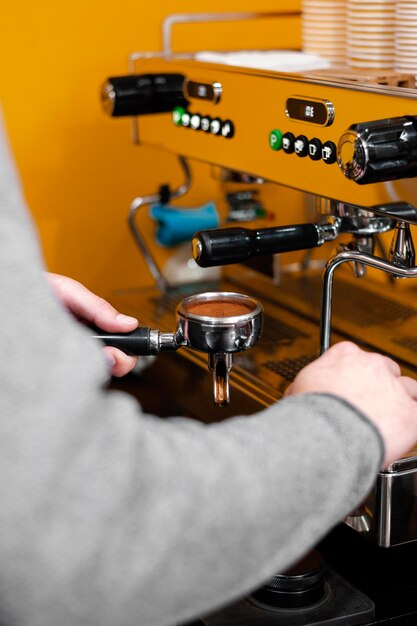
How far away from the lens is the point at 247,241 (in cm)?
95

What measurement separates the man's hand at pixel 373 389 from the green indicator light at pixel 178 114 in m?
0.70

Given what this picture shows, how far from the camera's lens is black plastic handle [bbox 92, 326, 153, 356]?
82cm

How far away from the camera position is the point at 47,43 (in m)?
1.53

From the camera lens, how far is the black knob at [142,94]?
1.31 metres

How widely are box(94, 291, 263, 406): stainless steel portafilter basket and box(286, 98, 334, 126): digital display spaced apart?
223 millimetres

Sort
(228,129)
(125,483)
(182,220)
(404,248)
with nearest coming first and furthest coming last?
(125,483) → (404,248) → (228,129) → (182,220)

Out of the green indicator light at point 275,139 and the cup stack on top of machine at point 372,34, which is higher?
the cup stack on top of machine at point 372,34

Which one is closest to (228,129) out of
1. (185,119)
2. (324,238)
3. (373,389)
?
(185,119)

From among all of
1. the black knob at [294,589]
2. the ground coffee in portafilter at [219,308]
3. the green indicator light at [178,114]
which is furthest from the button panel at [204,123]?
the black knob at [294,589]

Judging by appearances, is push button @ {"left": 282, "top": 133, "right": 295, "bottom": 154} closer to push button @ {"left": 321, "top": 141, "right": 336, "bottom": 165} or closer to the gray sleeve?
push button @ {"left": 321, "top": 141, "right": 336, "bottom": 165}

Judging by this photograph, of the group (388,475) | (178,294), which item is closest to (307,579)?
(388,475)

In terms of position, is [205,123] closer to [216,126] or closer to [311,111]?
[216,126]

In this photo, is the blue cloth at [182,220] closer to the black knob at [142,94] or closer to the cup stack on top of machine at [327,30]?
the black knob at [142,94]

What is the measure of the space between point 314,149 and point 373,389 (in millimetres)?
410
